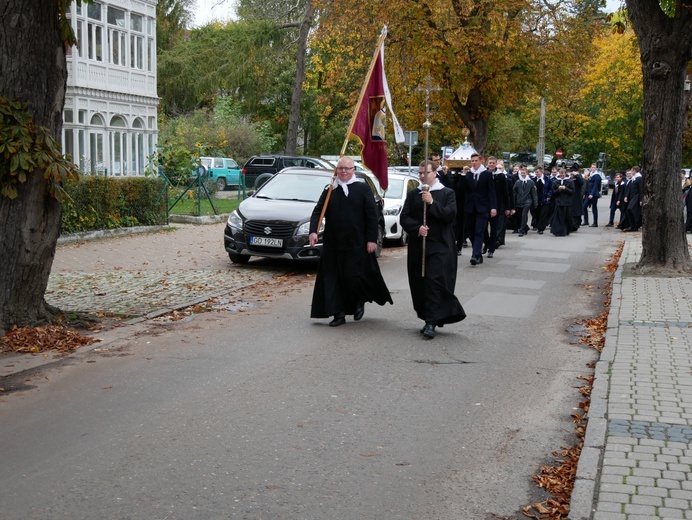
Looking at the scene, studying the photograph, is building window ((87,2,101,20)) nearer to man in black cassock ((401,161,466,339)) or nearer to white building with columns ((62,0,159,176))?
white building with columns ((62,0,159,176))

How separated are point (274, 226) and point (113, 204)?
690 centimetres

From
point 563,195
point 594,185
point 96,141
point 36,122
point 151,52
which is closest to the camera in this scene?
point 36,122

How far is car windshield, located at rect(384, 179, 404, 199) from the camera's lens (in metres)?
21.8

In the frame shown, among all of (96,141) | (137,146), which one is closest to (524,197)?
(96,141)

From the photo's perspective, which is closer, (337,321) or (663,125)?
(337,321)

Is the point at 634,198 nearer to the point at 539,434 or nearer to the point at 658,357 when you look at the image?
the point at 658,357

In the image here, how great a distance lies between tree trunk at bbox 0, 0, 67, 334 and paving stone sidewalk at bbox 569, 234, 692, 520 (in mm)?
5651

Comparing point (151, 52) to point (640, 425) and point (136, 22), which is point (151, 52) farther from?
point (640, 425)

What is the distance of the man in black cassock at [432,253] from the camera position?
998 centimetres

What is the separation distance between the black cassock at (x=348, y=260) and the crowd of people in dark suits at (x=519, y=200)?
6.95m

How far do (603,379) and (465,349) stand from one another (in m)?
1.90

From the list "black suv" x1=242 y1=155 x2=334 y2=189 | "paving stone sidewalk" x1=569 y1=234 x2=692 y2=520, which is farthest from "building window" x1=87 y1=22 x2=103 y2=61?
"paving stone sidewalk" x1=569 y1=234 x2=692 y2=520

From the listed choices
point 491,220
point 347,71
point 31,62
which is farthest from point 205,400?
point 347,71

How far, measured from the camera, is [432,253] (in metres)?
10.1
